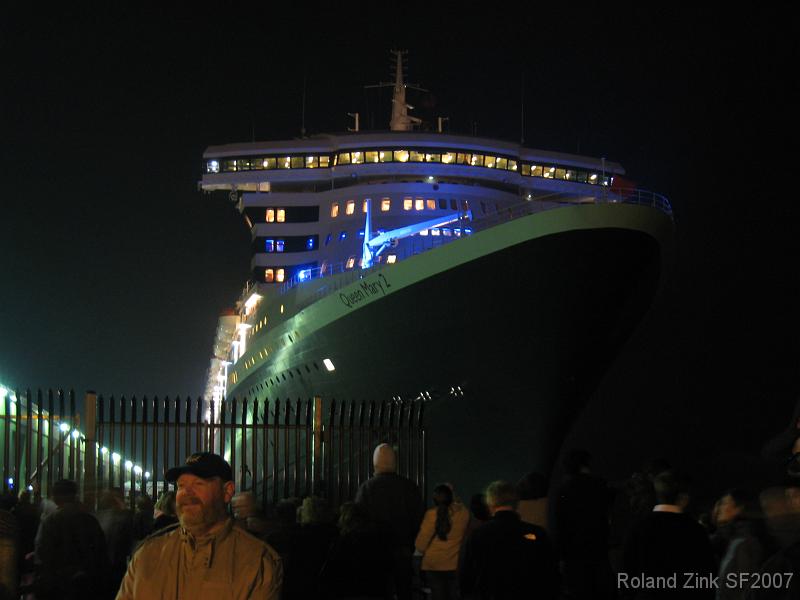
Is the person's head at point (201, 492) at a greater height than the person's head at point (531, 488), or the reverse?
the person's head at point (201, 492)

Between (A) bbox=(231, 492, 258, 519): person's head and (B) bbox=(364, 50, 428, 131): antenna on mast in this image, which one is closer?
(A) bbox=(231, 492, 258, 519): person's head

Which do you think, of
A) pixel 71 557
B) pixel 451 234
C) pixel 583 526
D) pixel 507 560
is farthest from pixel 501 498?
pixel 451 234

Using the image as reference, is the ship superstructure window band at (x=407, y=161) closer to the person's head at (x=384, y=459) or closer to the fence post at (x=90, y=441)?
the fence post at (x=90, y=441)

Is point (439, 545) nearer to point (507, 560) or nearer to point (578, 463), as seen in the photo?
point (578, 463)

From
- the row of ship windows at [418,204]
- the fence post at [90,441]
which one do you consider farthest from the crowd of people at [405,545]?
the row of ship windows at [418,204]

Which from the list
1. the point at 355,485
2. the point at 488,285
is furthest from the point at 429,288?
the point at 355,485

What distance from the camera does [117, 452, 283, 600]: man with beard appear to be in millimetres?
3982

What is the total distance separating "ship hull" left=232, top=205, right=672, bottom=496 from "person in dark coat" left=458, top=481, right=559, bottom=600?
606 inches

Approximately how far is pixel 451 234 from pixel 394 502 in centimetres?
1874

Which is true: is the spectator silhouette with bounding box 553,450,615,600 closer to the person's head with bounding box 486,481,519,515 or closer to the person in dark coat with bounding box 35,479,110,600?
the person's head with bounding box 486,481,519,515

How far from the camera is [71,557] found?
6914 millimetres

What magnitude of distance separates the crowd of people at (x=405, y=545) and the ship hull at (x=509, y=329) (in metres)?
12.3

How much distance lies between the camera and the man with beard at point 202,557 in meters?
3.98

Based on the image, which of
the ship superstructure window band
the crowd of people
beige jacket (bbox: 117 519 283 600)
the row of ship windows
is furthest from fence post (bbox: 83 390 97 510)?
the ship superstructure window band
